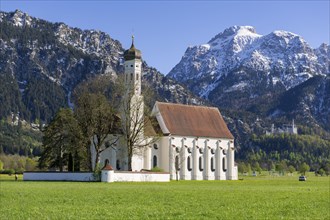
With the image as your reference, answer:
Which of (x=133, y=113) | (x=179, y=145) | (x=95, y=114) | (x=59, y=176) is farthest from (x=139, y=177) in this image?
(x=179, y=145)

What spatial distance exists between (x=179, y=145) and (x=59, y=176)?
2815 cm

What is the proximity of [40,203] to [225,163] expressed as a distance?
81250 millimetres

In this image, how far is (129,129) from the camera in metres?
88.3

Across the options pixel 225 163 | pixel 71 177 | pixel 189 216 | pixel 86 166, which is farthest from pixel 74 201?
pixel 225 163

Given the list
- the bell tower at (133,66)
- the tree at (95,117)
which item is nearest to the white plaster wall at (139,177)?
the tree at (95,117)

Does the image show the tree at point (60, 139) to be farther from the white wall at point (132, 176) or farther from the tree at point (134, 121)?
the white wall at point (132, 176)

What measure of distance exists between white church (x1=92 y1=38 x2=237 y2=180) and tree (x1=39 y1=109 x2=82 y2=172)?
7.01 metres

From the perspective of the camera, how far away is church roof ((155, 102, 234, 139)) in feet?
334

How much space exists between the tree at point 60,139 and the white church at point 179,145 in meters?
7.01

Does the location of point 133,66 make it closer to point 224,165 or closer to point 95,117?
point 95,117

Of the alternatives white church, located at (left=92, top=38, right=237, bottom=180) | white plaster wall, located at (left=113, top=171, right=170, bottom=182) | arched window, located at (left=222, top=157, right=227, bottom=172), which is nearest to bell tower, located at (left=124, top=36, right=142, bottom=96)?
white church, located at (left=92, top=38, right=237, bottom=180)

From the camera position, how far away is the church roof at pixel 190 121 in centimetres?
10175

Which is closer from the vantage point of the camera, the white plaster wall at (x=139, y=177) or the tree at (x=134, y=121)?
the white plaster wall at (x=139, y=177)

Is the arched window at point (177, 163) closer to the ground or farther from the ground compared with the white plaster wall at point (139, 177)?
farther from the ground
